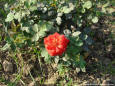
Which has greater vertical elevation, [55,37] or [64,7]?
[64,7]

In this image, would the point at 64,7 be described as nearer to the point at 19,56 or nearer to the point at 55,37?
the point at 55,37

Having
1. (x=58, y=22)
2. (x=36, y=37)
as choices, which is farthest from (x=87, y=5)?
(x=36, y=37)

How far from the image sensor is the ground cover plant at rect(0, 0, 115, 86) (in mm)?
2215

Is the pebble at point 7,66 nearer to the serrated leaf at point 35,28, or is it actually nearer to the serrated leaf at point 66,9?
the serrated leaf at point 35,28

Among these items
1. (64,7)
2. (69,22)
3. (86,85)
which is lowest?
(86,85)

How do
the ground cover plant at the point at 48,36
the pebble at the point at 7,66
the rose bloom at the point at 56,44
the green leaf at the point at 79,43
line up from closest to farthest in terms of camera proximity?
the rose bloom at the point at 56,44 → the green leaf at the point at 79,43 → the ground cover plant at the point at 48,36 → the pebble at the point at 7,66

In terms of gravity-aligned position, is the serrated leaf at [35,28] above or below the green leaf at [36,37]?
above

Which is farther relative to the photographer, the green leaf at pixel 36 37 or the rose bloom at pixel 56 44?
the green leaf at pixel 36 37

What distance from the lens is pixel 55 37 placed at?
6.54ft

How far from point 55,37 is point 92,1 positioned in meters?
0.69

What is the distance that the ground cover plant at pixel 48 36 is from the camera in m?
2.21

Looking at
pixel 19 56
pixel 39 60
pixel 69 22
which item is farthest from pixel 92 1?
pixel 19 56

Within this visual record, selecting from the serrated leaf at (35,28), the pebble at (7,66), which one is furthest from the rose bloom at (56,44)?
the pebble at (7,66)

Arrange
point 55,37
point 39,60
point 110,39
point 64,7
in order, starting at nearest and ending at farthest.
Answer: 1. point 55,37
2. point 64,7
3. point 39,60
4. point 110,39
